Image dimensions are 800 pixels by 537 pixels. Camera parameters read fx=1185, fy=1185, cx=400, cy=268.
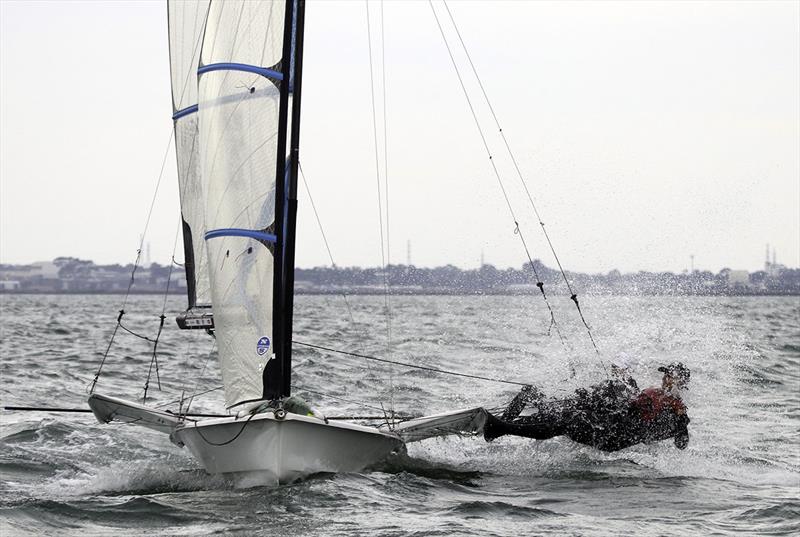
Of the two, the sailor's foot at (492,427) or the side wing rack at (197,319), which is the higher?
the side wing rack at (197,319)

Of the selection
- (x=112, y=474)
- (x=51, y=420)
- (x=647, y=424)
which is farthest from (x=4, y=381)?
(x=647, y=424)

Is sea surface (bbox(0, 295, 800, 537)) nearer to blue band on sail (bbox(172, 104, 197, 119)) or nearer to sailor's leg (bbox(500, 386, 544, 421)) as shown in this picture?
sailor's leg (bbox(500, 386, 544, 421))

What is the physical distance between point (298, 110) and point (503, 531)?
15.0ft

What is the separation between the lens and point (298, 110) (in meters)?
11.5

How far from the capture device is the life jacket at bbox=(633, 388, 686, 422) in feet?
40.3

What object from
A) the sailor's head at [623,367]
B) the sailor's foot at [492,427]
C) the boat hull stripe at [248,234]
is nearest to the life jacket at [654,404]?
the sailor's head at [623,367]

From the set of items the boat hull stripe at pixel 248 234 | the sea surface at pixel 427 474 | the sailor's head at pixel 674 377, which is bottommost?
the sea surface at pixel 427 474

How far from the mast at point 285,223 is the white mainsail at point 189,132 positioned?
2.46 meters

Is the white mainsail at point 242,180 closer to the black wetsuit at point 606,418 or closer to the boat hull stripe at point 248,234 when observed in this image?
the boat hull stripe at point 248,234

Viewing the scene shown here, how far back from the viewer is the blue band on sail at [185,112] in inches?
546

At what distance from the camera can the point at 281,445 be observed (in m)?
10.3

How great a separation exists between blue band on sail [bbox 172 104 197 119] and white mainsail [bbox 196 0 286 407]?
258cm

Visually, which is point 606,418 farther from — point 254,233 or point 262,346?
→ point 254,233

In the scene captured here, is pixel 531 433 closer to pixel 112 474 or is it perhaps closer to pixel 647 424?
pixel 647 424
